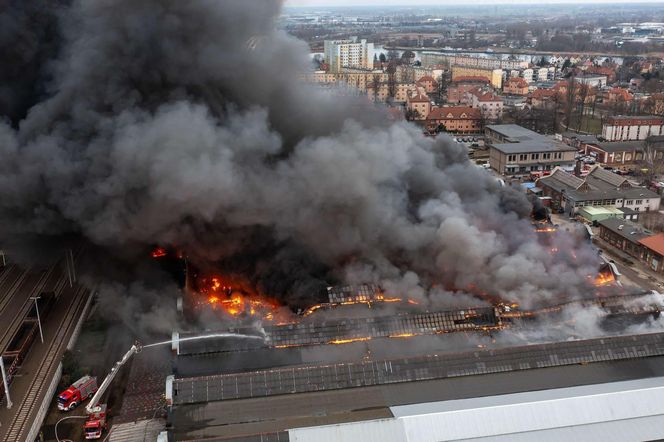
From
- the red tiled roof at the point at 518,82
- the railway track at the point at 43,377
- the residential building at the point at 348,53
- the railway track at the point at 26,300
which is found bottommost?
the railway track at the point at 26,300

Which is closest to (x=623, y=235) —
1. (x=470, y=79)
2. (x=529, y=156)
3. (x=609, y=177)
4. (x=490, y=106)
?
(x=609, y=177)

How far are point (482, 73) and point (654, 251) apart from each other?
188 ft

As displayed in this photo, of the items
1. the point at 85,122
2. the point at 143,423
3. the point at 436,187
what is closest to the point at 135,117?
the point at 85,122

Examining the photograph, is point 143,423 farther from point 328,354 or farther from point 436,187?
point 436,187

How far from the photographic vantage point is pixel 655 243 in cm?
2448

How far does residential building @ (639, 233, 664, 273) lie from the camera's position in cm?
2394

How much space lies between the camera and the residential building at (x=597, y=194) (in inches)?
1180

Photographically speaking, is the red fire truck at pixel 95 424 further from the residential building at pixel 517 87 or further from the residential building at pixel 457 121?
the residential building at pixel 517 87

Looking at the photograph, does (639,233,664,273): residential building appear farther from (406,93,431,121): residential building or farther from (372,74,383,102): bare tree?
(372,74,383,102): bare tree

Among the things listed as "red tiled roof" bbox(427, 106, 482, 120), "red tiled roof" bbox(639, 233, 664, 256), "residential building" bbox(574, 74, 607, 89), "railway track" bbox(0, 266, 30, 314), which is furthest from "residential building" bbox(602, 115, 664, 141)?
"railway track" bbox(0, 266, 30, 314)

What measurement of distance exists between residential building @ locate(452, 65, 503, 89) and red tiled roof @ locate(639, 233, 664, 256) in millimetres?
51682

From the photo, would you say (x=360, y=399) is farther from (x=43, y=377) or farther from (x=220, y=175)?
(x=43, y=377)

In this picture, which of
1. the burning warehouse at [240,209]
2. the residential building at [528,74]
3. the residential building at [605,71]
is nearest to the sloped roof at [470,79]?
the residential building at [528,74]

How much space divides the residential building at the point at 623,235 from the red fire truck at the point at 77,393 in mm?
20931
